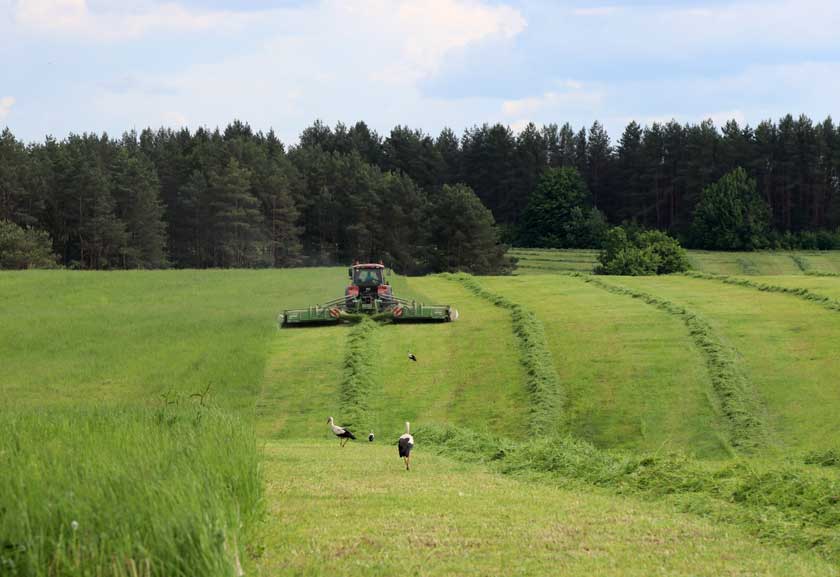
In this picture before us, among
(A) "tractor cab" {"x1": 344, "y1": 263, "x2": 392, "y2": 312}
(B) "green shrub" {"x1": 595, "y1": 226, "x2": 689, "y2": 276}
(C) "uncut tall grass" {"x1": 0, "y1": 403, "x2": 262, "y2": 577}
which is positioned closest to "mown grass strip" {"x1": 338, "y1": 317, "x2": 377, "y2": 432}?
(A) "tractor cab" {"x1": 344, "y1": 263, "x2": 392, "y2": 312}

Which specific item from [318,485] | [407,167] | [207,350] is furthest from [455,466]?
[407,167]

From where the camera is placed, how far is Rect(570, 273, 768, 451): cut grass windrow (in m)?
30.5

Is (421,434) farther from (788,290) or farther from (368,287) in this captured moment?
(788,290)

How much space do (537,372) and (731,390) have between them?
22.9 ft

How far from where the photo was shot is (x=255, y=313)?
183 feet

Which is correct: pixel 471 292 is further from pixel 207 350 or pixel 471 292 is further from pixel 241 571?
pixel 241 571

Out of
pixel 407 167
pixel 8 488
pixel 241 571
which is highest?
pixel 407 167

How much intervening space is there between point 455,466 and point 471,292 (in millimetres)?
41058

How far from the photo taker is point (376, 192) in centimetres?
13575

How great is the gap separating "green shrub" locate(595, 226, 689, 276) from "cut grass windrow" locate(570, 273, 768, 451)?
59.3m

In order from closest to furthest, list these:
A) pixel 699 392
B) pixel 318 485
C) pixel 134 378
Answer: pixel 318 485 < pixel 699 392 < pixel 134 378

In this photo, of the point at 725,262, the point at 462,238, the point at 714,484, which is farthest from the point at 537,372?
the point at 725,262

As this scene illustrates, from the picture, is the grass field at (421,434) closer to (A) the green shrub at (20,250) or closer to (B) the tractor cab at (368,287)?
(B) the tractor cab at (368,287)

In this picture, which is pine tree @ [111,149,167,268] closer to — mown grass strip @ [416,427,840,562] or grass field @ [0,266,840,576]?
grass field @ [0,266,840,576]
